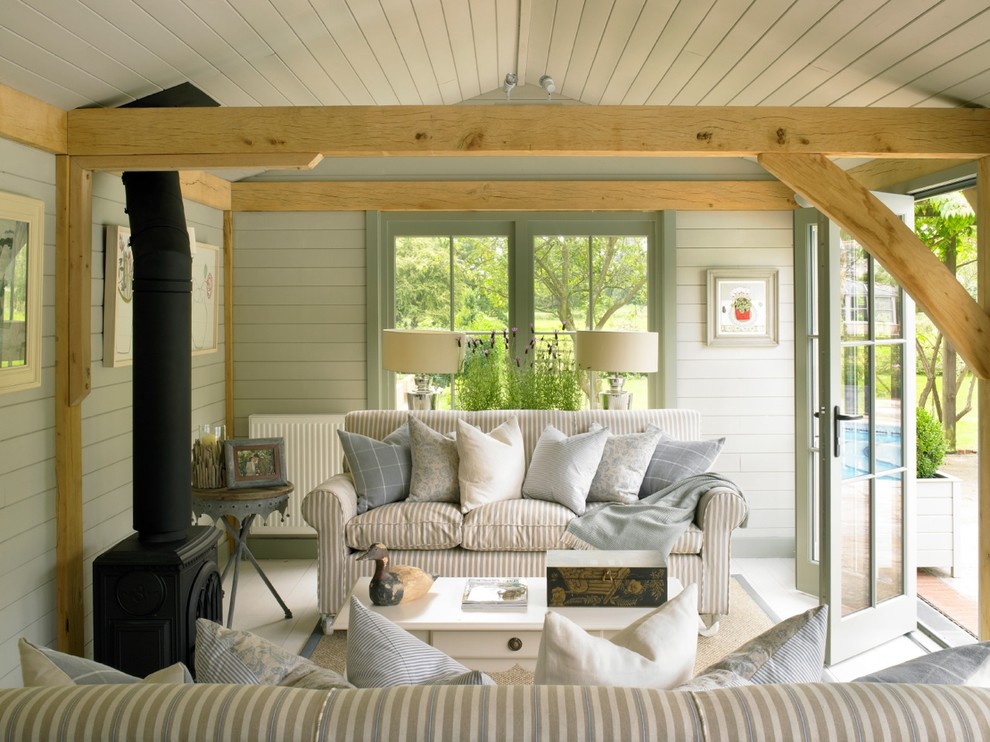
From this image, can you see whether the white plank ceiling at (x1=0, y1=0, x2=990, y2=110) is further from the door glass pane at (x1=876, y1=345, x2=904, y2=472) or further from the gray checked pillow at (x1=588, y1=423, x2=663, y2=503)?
the gray checked pillow at (x1=588, y1=423, x2=663, y2=503)

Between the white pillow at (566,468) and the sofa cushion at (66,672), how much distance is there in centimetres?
322

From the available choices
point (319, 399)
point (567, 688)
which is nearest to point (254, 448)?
point (319, 399)

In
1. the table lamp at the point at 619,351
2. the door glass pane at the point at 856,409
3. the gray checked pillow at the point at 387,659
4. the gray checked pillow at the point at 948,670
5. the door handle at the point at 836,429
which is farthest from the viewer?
the table lamp at the point at 619,351

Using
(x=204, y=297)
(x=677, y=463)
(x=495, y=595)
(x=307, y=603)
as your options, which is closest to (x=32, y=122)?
(x=204, y=297)

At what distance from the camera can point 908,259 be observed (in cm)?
379

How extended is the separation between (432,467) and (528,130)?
1.89m

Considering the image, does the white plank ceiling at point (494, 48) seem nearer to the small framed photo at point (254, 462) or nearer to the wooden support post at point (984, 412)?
the wooden support post at point (984, 412)

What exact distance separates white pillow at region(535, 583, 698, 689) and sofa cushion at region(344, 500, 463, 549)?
9.21 ft

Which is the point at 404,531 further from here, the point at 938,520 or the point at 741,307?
the point at 938,520

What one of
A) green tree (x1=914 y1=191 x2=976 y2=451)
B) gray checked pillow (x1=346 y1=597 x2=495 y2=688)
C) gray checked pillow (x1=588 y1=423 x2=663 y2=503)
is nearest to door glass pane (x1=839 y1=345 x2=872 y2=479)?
gray checked pillow (x1=588 y1=423 x2=663 y2=503)

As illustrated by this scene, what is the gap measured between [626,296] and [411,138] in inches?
108

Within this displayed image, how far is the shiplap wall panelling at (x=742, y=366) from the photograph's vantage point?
610cm

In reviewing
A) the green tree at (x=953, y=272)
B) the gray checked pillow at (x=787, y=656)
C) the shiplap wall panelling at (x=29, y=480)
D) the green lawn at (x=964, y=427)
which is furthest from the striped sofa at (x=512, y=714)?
the green lawn at (x=964, y=427)

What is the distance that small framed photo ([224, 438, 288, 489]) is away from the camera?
4590 mm
